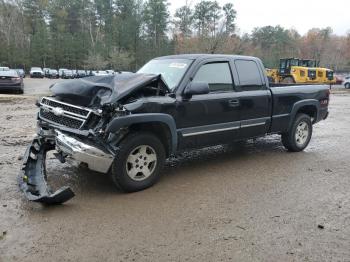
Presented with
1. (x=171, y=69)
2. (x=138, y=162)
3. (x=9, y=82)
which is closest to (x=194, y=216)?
(x=138, y=162)

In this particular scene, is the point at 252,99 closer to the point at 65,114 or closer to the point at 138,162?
the point at 138,162

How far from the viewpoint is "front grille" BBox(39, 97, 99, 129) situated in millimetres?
4852

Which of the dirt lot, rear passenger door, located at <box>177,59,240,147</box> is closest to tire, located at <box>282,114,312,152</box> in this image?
the dirt lot

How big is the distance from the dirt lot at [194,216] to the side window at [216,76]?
4.59ft

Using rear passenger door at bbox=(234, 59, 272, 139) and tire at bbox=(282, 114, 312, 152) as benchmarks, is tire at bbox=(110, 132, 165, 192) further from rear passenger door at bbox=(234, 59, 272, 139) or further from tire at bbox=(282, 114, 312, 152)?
tire at bbox=(282, 114, 312, 152)

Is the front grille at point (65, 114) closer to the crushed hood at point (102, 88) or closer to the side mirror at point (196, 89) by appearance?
the crushed hood at point (102, 88)

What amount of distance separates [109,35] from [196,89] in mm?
75269

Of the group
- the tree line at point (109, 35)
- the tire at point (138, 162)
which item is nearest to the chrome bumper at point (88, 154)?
the tire at point (138, 162)

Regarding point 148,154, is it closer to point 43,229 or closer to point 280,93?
point 43,229

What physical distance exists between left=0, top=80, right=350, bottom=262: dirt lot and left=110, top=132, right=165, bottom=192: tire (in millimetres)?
151

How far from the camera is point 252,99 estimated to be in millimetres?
6594

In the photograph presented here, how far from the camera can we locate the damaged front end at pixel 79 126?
185 inches

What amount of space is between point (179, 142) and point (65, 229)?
7.28ft

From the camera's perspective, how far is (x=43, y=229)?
3961mm
